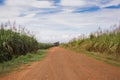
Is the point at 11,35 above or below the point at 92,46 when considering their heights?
above

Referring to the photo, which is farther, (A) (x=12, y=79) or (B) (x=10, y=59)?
(B) (x=10, y=59)

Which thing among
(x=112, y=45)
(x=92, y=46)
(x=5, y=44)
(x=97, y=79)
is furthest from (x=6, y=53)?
(x=92, y=46)

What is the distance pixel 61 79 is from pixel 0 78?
10.5 feet

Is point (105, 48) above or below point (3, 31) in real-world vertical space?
below

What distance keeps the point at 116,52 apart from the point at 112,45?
4.03ft

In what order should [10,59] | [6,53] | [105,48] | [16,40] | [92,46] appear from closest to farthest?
[6,53] < [10,59] < [16,40] < [105,48] < [92,46]

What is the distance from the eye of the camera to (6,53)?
778 inches

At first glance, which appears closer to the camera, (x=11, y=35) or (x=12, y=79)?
(x=12, y=79)

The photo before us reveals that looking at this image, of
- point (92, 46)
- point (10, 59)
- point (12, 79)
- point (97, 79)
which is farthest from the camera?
point (92, 46)

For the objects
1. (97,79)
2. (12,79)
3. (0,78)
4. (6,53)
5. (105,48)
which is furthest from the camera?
(105,48)

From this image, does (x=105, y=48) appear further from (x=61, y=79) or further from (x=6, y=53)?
(x=61, y=79)

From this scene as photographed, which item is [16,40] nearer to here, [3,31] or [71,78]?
[3,31]

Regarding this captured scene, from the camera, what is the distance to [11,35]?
2247cm

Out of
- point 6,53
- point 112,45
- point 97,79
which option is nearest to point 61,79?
point 97,79
